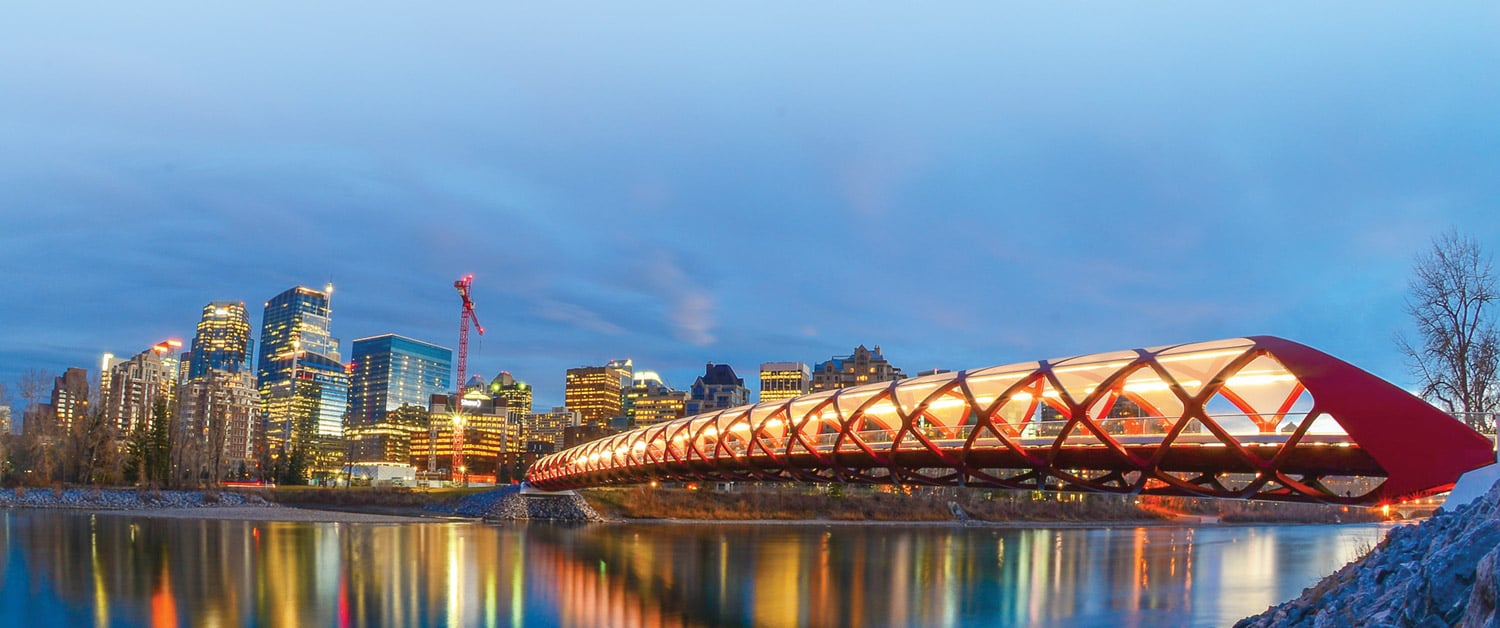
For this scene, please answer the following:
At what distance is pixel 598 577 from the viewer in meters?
49.0

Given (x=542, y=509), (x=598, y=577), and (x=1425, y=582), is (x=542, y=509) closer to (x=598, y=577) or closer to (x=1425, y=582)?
(x=598, y=577)

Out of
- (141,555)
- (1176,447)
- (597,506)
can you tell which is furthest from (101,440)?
(1176,447)

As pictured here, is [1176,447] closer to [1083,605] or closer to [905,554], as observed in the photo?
[1083,605]

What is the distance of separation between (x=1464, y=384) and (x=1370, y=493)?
11.5 m

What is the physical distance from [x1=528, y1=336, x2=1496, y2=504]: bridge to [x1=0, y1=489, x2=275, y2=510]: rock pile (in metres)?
86.7

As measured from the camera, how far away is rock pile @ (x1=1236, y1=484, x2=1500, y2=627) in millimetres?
12197

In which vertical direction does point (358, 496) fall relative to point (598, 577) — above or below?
below

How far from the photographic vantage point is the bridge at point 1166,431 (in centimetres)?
2184

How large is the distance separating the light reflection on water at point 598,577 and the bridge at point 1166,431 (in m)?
7.85

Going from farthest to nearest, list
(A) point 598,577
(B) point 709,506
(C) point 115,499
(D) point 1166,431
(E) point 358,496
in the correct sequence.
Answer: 1. (E) point 358,496
2. (B) point 709,506
3. (C) point 115,499
4. (A) point 598,577
5. (D) point 1166,431

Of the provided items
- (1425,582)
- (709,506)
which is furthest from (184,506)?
(1425,582)

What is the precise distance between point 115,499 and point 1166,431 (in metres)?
108

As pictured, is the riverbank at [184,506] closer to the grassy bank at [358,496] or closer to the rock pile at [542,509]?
the grassy bank at [358,496]

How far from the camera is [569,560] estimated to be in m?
56.7
